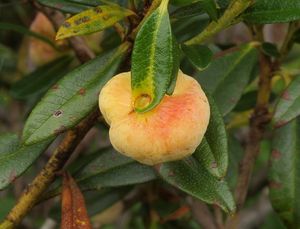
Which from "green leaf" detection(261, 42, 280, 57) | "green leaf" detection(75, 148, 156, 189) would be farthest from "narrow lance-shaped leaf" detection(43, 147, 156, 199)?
"green leaf" detection(261, 42, 280, 57)

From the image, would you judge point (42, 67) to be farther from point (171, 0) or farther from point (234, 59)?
point (171, 0)

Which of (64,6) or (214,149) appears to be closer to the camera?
(214,149)

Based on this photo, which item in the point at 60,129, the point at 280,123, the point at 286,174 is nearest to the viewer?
the point at 60,129

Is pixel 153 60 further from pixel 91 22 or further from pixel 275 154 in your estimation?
pixel 275 154

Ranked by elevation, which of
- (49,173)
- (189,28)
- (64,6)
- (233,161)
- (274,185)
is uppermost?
(64,6)

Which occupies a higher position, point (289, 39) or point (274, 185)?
point (289, 39)

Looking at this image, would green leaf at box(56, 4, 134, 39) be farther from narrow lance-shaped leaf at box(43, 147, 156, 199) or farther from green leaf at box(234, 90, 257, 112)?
green leaf at box(234, 90, 257, 112)

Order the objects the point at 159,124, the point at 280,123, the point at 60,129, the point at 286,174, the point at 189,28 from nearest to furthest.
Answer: the point at 159,124, the point at 60,129, the point at 280,123, the point at 286,174, the point at 189,28

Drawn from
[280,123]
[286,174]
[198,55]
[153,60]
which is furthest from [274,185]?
[153,60]
